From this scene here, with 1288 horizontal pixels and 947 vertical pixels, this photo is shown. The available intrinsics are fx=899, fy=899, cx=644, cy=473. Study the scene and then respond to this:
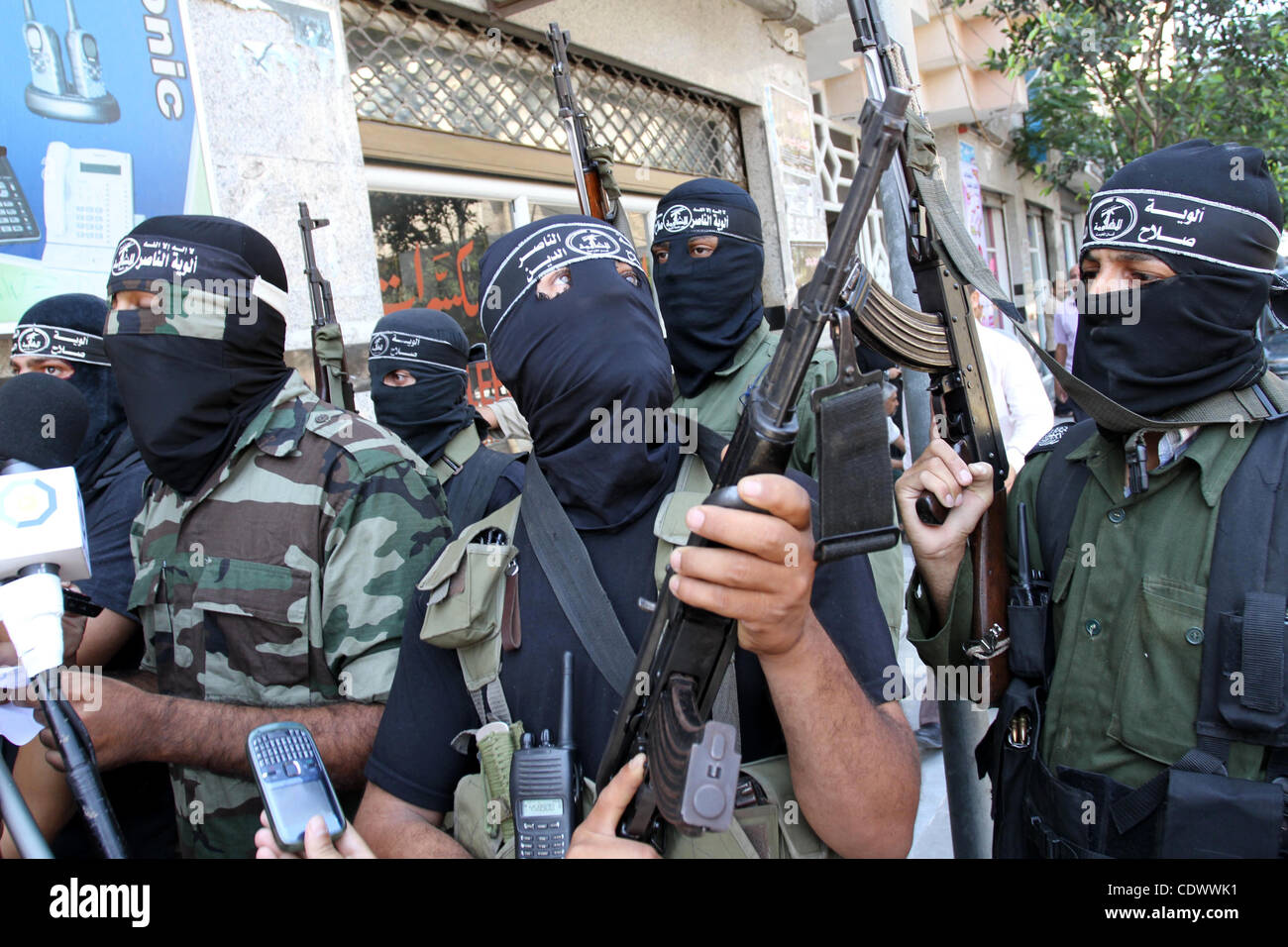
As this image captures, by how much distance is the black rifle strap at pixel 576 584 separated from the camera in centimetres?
139

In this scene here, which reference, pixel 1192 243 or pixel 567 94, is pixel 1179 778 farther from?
pixel 567 94

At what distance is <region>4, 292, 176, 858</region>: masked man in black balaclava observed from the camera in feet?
6.13

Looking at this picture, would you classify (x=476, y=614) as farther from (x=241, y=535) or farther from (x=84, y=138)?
(x=84, y=138)

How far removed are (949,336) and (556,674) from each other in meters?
1.13

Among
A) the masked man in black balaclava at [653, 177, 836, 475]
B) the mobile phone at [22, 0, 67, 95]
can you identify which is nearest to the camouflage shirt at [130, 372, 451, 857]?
the masked man in black balaclava at [653, 177, 836, 475]

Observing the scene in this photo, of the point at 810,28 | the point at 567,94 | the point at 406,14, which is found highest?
the point at 810,28

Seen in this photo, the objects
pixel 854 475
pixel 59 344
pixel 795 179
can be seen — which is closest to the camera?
pixel 854 475

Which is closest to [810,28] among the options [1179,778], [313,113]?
[313,113]

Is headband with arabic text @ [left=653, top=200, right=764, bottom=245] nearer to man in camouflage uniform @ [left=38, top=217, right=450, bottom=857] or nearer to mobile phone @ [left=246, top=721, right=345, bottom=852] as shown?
man in camouflage uniform @ [left=38, top=217, right=450, bottom=857]

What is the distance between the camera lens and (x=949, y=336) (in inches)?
76.3

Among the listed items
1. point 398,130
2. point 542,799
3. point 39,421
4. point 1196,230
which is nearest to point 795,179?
point 398,130

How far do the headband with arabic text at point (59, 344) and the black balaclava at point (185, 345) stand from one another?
0.83 metres
